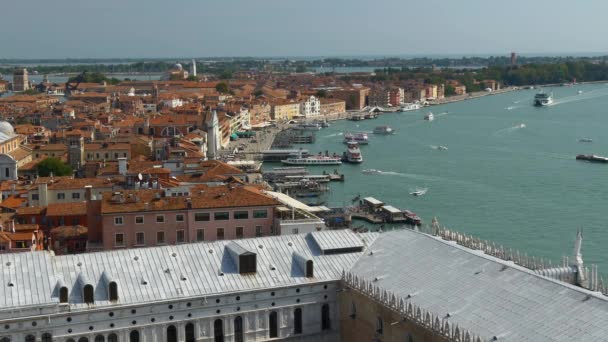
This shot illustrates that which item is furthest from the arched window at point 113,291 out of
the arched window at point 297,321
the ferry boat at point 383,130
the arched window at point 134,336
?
the ferry boat at point 383,130

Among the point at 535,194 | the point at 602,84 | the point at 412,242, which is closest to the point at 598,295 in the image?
the point at 412,242

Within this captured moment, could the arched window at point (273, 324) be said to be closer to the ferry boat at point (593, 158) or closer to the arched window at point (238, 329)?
the arched window at point (238, 329)

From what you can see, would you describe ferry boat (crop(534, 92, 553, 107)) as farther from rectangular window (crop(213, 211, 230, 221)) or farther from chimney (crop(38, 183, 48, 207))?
rectangular window (crop(213, 211, 230, 221))

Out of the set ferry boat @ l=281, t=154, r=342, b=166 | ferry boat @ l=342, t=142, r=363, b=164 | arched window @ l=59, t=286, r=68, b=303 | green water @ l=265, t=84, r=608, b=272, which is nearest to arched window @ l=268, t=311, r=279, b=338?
arched window @ l=59, t=286, r=68, b=303

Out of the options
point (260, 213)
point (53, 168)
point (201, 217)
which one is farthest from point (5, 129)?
point (260, 213)

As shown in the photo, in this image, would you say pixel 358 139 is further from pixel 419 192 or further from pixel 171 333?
pixel 171 333
